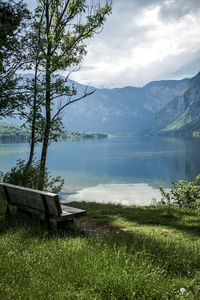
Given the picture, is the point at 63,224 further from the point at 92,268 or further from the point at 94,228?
the point at 92,268

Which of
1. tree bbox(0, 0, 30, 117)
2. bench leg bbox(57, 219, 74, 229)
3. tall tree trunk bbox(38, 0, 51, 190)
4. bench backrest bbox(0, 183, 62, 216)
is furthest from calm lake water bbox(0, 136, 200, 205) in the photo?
bench leg bbox(57, 219, 74, 229)

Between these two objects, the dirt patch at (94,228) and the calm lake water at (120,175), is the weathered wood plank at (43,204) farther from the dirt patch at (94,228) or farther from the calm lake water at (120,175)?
the calm lake water at (120,175)

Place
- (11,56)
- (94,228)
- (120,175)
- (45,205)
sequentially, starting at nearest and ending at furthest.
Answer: (45,205), (94,228), (11,56), (120,175)

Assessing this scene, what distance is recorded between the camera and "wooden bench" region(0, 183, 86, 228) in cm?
593

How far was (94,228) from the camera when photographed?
765cm

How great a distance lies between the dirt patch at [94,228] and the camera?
707 centimetres

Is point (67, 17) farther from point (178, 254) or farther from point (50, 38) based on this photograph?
point (178, 254)

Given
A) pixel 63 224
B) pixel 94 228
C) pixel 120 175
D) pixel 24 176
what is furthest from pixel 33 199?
pixel 120 175

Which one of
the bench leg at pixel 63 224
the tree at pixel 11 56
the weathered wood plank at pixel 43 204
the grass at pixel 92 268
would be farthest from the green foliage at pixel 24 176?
the grass at pixel 92 268

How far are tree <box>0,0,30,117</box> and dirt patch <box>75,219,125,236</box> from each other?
6.69m

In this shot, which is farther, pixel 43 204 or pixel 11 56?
pixel 11 56

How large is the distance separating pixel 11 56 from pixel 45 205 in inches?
361

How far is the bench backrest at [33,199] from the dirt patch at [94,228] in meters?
1.34

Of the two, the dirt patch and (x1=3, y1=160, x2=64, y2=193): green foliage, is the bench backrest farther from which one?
(x1=3, y1=160, x2=64, y2=193): green foliage
